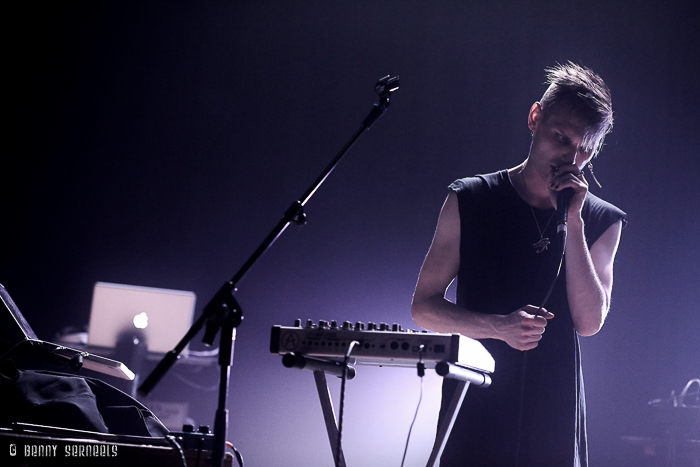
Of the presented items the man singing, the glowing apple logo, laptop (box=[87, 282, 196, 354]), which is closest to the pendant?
the man singing

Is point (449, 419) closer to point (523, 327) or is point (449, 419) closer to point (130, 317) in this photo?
point (523, 327)

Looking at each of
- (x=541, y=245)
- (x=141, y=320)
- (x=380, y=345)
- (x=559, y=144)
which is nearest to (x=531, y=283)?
(x=541, y=245)

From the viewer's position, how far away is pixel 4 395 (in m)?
1.51

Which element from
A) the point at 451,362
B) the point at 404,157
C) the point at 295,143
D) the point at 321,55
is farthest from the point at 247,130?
the point at 451,362

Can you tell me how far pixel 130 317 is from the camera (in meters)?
3.86

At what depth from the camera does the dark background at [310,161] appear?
3.98 m

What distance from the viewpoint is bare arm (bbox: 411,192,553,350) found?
4.52 feet

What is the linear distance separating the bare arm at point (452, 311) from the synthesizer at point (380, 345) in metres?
0.09

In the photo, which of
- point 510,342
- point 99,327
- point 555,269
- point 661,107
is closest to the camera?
point 510,342

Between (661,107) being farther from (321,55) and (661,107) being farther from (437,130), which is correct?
(321,55)

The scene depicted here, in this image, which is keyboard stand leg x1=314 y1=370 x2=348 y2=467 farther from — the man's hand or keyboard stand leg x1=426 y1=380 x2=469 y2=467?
the man's hand

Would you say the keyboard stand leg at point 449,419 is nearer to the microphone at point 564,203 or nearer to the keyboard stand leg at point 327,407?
the keyboard stand leg at point 327,407

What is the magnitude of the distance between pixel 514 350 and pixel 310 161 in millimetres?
2837

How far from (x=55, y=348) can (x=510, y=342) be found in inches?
50.0
